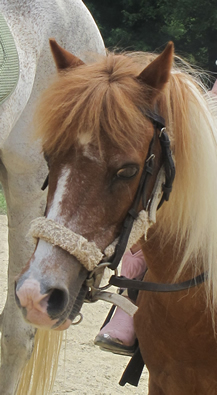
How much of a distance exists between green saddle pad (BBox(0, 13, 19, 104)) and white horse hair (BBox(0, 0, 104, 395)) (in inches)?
3.9

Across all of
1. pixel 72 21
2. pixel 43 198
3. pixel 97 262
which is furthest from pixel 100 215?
pixel 72 21

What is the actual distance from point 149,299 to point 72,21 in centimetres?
145

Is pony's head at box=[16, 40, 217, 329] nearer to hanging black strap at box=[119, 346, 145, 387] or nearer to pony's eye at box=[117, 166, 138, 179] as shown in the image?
pony's eye at box=[117, 166, 138, 179]

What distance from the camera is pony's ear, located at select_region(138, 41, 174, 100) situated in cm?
127

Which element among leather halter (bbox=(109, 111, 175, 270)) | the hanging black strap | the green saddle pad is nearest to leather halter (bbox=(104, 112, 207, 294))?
leather halter (bbox=(109, 111, 175, 270))

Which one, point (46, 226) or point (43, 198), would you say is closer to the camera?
point (46, 226)

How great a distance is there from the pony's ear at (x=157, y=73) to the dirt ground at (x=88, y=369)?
154 cm

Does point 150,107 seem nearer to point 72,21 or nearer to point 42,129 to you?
point 42,129

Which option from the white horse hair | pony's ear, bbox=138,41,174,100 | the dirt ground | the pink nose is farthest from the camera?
the dirt ground

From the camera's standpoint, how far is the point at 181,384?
159 centimetres

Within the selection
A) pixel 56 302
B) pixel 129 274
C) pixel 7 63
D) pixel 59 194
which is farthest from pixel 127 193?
pixel 7 63

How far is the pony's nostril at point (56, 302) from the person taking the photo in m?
1.18

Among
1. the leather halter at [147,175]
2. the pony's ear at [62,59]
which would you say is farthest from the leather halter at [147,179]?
the pony's ear at [62,59]

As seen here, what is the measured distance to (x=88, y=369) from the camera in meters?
2.81
